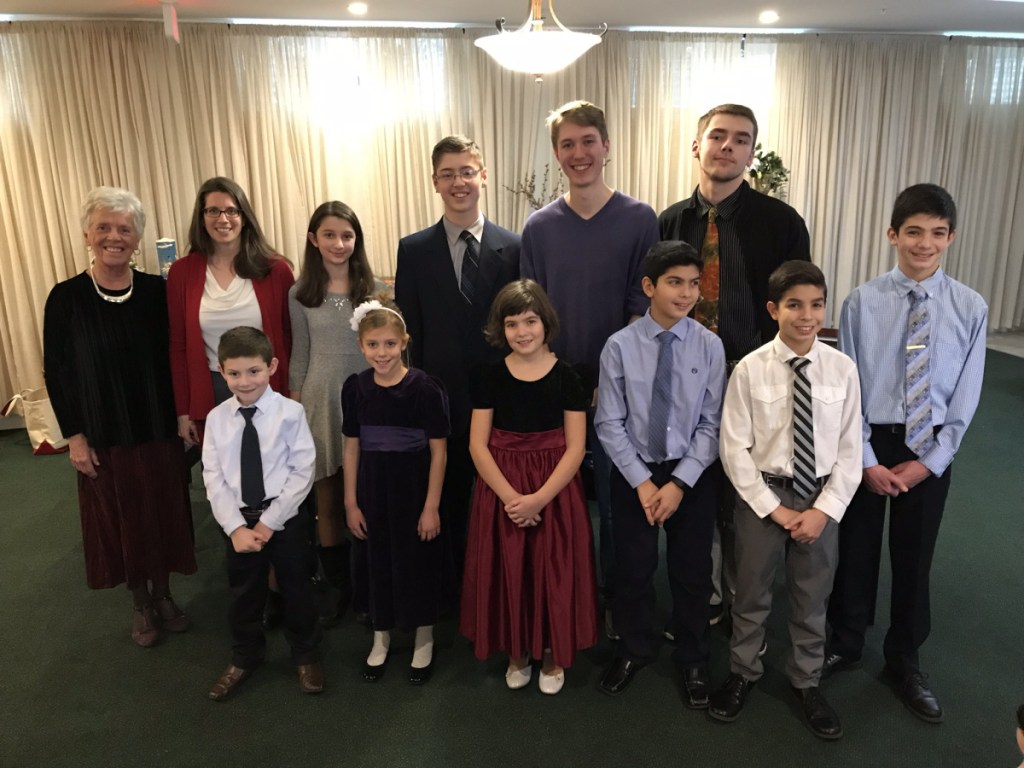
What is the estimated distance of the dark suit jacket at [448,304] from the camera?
2488 millimetres

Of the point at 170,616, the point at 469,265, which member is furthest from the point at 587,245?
the point at 170,616

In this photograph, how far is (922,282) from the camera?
81.6 inches

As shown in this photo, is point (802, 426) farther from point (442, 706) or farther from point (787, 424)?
point (442, 706)

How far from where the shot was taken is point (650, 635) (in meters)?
2.31

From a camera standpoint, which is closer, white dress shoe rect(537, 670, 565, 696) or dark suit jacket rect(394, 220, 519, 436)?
white dress shoe rect(537, 670, 565, 696)

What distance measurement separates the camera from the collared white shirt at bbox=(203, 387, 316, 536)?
2197 millimetres

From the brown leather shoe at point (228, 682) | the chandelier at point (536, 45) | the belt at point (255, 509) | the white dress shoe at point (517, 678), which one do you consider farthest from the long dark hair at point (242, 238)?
the white dress shoe at point (517, 678)

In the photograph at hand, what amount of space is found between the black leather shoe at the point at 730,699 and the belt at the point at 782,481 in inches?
25.0

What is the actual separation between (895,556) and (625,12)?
4.48 m

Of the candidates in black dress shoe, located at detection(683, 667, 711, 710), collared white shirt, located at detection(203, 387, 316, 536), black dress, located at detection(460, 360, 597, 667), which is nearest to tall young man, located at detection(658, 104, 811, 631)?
black dress, located at detection(460, 360, 597, 667)

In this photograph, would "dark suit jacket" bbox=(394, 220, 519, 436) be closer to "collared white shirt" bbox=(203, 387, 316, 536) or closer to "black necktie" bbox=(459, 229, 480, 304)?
"black necktie" bbox=(459, 229, 480, 304)

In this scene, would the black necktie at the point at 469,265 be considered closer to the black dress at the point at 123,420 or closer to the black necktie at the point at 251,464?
the black necktie at the point at 251,464

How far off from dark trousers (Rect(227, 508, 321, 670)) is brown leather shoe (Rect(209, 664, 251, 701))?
19 mm

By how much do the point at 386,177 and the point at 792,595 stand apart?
4.63 m
